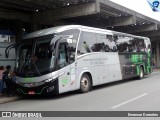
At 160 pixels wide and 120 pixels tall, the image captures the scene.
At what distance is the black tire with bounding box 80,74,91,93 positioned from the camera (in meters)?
14.7

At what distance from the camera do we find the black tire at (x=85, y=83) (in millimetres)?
14656

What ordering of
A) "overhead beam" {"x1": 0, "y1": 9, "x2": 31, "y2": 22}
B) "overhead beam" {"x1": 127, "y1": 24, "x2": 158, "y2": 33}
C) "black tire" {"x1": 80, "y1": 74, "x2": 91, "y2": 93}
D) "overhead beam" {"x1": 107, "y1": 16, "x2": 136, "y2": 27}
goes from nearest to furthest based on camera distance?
"black tire" {"x1": 80, "y1": 74, "x2": 91, "y2": 93}
"overhead beam" {"x1": 0, "y1": 9, "x2": 31, "y2": 22}
"overhead beam" {"x1": 107, "y1": 16, "x2": 136, "y2": 27}
"overhead beam" {"x1": 127, "y1": 24, "x2": 158, "y2": 33}

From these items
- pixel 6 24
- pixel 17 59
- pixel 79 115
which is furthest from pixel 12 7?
pixel 79 115

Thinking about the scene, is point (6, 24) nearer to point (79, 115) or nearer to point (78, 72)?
point (78, 72)

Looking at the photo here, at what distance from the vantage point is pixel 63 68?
13250 mm

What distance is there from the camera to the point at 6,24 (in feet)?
62.1

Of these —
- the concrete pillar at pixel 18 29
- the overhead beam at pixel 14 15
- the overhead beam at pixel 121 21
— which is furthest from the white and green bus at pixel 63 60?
the overhead beam at pixel 121 21

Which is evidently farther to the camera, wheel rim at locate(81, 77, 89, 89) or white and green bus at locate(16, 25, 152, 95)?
wheel rim at locate(81, 77, 89, 89)

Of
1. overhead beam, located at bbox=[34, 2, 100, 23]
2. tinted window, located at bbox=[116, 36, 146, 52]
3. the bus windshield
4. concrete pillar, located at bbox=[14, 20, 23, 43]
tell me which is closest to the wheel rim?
the bus windshield

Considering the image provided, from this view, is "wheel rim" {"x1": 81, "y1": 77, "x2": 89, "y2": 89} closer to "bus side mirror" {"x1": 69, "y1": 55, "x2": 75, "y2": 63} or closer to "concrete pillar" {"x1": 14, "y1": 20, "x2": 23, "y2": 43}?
"bus side mirror" {"x1": 69, "y1": 55, "x2": 75, "y2": 63}

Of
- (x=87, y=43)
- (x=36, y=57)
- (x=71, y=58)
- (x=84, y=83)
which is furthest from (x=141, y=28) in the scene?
(x=36, y=57)

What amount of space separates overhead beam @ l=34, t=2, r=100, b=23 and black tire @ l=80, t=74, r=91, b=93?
16.2 feet

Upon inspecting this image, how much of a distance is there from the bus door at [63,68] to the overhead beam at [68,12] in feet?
18.3

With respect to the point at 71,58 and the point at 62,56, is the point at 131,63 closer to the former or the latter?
the point at 71,58
